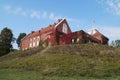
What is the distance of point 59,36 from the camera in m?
A: 69.4

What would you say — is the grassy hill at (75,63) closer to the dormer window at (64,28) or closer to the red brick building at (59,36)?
the red brick building at (59,36)

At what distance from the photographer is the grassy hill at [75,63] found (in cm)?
3513

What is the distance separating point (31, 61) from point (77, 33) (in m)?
23.4

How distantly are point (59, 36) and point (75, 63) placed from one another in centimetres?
2920

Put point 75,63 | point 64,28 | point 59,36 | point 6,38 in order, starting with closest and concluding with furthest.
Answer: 1. point 75,63
2. point 59,36
3. point 64,28
4. point 6,38

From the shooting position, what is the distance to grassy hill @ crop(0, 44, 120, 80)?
3513 centimetres

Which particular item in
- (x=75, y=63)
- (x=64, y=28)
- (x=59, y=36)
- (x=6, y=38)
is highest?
(x=64, y=28)

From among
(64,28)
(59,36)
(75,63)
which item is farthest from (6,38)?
(75,63)

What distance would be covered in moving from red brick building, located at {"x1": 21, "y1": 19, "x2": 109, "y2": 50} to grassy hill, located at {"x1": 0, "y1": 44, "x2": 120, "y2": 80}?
1137 centimetres

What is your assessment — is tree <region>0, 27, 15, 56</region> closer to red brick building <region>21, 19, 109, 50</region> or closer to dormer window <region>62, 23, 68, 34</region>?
red brick building <region>21, 19, 109, 50</region>

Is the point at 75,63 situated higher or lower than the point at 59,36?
lower

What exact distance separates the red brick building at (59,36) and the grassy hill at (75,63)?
11369mm

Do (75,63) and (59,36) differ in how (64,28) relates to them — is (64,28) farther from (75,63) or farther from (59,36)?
(75,63)

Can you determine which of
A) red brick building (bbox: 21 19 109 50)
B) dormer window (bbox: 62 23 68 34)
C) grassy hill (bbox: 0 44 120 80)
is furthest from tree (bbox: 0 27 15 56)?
grassy hill (bbox: 0 44 120 80)
